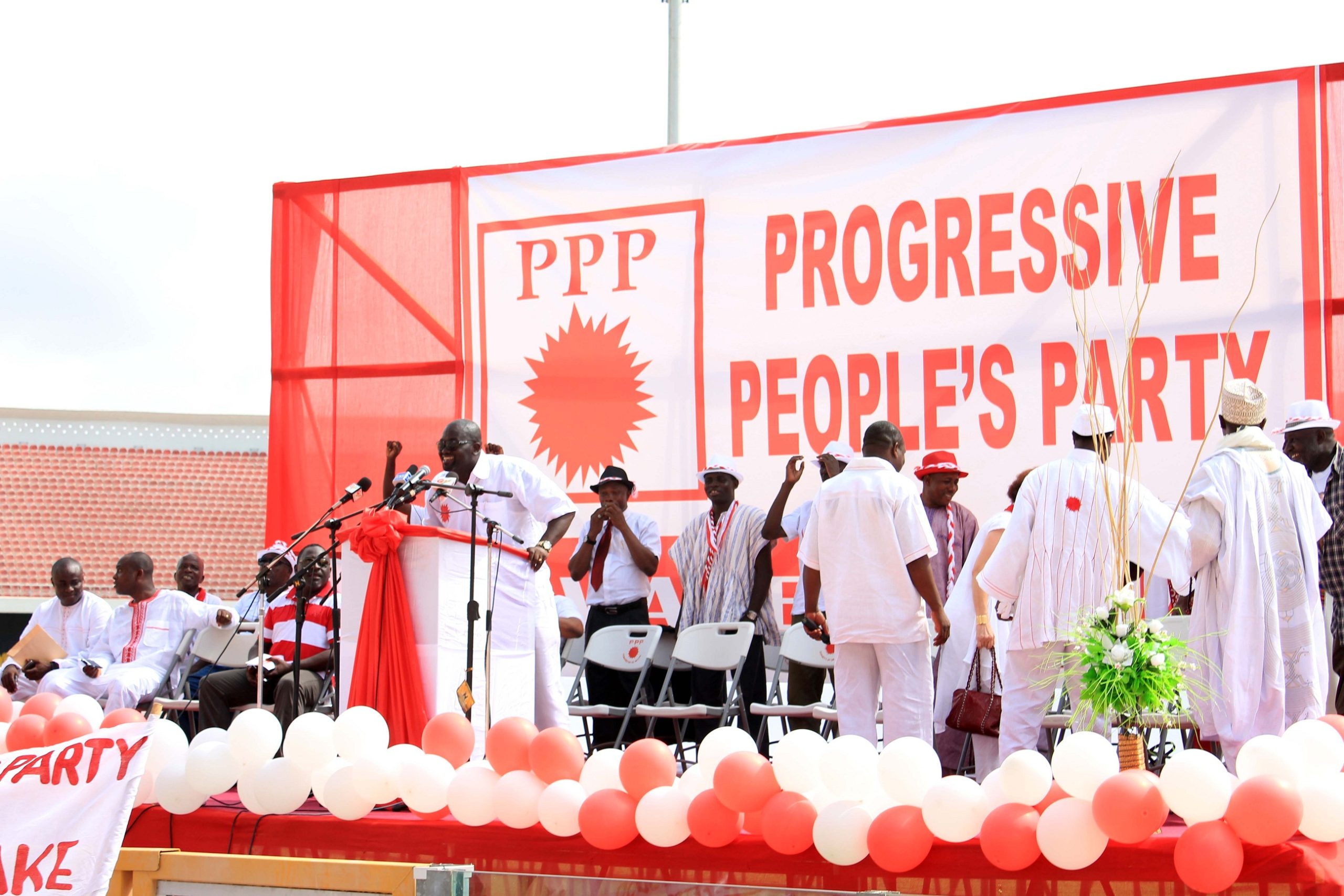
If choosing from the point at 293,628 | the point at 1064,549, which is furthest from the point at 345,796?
the point at 293,628

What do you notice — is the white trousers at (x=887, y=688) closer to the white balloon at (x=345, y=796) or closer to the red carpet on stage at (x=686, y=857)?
the red carpet on stage at (x=686, y=857)

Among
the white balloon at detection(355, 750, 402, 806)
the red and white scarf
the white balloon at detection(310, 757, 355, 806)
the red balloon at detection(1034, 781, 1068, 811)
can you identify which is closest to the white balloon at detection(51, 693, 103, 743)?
the white balloon at detection(310, 757, 355, 806)

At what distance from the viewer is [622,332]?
824 centimetres

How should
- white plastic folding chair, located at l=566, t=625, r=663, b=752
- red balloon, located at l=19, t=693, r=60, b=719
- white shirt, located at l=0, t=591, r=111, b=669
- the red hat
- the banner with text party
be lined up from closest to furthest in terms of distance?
red balloon, located at l=19, t=693, r=60, b=719, the red hat, the banner with text party, white plastic folding chair, located at l=566, t=625, r=663, b=752, white shirt, located at l=0, t=591, r=111, b=669

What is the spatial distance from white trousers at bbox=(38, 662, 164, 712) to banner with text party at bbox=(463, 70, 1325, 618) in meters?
2.68

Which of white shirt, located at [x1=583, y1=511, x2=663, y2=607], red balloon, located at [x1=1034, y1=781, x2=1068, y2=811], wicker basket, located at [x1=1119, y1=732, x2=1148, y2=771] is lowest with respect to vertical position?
red balloon, located at [x1=1034, y1=781, x2=1068, y2=811]

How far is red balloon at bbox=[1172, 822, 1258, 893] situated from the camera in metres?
3.03

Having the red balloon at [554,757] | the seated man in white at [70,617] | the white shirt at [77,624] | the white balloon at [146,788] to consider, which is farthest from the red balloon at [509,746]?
the white shirt at [77,624]

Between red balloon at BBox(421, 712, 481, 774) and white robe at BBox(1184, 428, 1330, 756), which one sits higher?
white robe at BBox(1184, 428, 1330, 756)

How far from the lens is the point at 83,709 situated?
4.86 metres

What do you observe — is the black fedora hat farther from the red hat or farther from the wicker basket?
the wicker basket

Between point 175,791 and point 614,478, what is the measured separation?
399 centimetres

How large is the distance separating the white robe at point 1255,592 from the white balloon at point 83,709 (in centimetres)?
419

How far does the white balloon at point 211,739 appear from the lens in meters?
4.29
